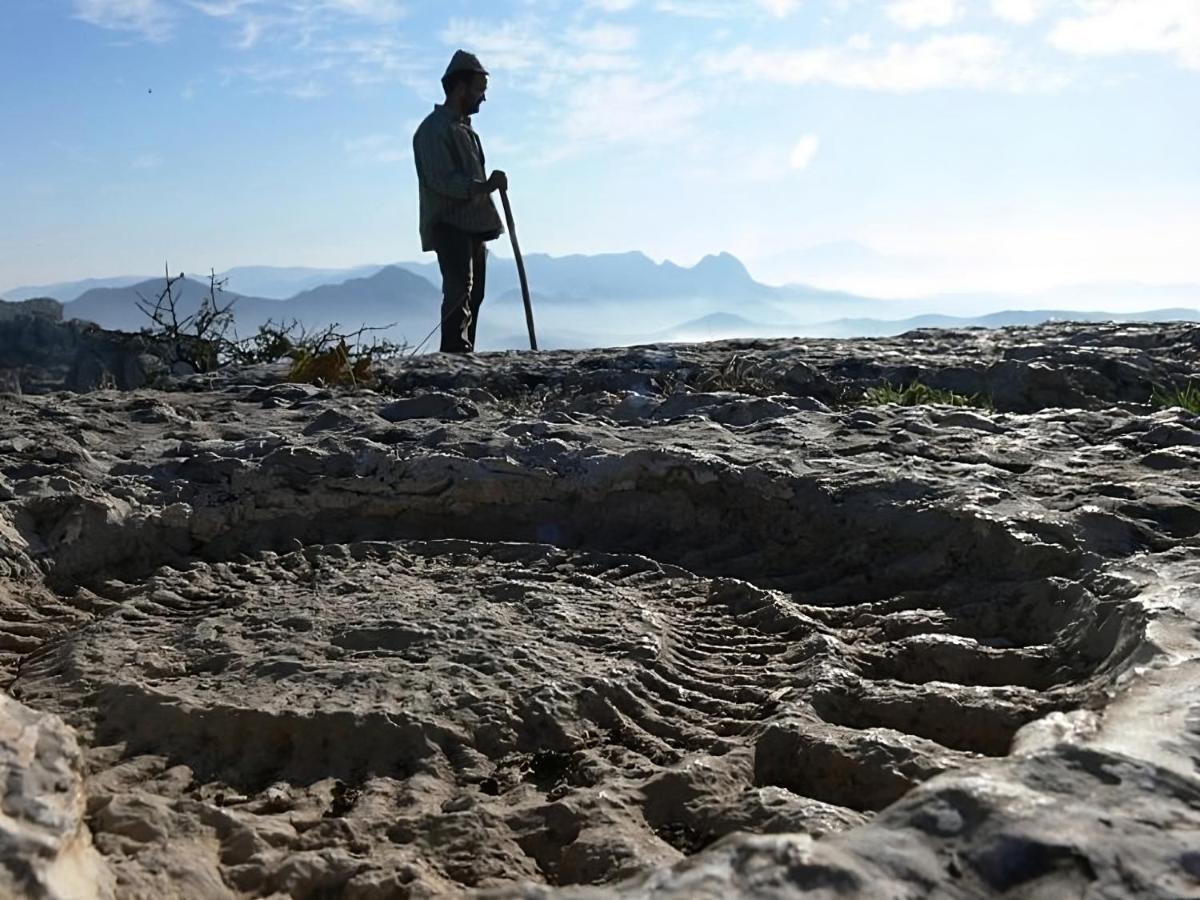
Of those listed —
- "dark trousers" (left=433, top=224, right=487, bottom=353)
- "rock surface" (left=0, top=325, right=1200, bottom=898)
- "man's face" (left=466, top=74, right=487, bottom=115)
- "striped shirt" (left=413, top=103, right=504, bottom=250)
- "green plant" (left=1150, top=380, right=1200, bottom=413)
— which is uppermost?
"man's face" (left=466, top=74, right=487, bottom=115)

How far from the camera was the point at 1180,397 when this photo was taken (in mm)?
4055

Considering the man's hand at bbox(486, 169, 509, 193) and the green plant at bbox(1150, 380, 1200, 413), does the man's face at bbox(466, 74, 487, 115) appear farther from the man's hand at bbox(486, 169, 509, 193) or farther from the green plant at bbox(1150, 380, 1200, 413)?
the green plant at bbox(1150, 380, 1200, 413)

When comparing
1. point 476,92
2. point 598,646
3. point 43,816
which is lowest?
point 598,646

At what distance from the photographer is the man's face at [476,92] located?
7012 mm

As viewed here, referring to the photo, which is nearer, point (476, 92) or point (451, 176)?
point (451, 176)

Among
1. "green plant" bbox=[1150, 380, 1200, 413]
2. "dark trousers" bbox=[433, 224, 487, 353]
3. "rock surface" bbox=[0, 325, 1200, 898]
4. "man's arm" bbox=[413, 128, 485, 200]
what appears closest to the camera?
"rock surface" bbox=[0, 325, 1200, 898]

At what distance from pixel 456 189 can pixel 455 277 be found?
608 millimetres

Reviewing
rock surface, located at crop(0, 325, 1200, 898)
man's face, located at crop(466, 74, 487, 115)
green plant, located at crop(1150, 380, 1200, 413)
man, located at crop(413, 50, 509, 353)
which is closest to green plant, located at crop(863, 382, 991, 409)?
rock surface, located at crop(0, 325, 1200, 898)

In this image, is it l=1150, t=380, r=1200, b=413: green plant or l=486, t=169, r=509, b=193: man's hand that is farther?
l=486, t=169, r=509, b=193: man's hand

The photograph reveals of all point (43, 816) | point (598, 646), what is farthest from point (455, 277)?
point (43, 816)

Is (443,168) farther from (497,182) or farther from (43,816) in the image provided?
(43,816)

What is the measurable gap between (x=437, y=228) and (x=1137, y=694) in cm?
605

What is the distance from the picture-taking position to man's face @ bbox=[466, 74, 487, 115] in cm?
701

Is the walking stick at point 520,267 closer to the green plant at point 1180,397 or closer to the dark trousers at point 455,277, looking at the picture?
the dark trousers at point 455,277
